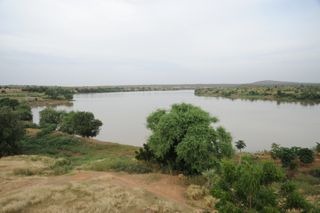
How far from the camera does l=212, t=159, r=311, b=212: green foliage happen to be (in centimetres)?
873

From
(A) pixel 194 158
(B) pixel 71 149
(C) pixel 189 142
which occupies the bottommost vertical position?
(B) pixel 71 149

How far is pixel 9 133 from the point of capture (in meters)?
30.1

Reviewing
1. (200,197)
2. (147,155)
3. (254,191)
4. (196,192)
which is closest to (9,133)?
(147,155)

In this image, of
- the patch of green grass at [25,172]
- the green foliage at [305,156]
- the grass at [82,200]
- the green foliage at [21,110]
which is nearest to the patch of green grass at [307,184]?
the green foliage at [305,156]

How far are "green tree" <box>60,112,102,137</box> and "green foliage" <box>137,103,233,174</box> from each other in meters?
22.8

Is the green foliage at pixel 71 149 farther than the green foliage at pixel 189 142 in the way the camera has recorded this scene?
Yes

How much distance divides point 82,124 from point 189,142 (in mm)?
27214

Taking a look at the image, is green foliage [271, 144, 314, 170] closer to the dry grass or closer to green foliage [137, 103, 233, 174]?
green foliage [137, 103, 233, 174]

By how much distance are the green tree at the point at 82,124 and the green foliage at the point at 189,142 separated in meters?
22.8

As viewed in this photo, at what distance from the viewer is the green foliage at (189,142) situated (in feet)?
65.8

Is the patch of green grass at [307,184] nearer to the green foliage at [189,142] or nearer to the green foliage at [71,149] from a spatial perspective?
the green foliage at [189,142]

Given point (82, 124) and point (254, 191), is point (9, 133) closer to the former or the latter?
point (82, 124)

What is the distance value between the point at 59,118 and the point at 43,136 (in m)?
14.9

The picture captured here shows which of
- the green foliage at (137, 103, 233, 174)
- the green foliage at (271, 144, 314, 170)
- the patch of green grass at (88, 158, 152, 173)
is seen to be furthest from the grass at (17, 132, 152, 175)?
the green foliage at (271, 144, 314, 170)
